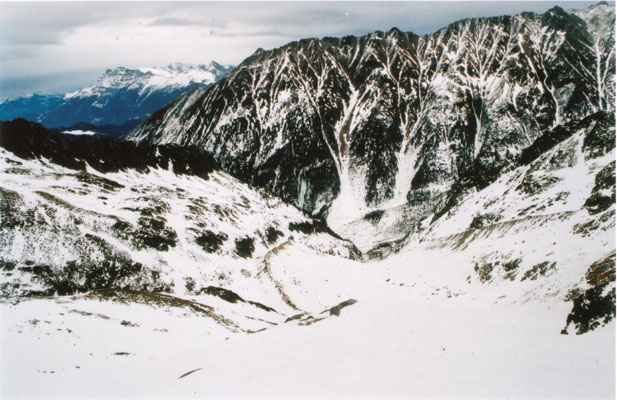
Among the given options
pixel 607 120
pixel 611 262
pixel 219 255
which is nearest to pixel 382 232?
pixel 219 255

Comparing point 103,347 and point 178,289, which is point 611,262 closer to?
point 103,347

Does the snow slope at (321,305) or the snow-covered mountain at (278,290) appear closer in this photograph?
the snow slope at (321,305)

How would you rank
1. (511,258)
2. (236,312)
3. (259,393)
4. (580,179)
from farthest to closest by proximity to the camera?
1. (580,179)
2. (236,312)
3. (511,258)
4. (259,393)

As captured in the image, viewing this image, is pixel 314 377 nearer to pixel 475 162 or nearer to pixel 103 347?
pixel 103 347

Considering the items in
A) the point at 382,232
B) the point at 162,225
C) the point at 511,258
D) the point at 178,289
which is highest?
the point at 511,258

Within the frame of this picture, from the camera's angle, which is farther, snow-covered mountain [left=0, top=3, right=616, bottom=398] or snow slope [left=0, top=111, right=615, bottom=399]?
snow-covered mountain [left=0, top=3, right=616, bottom=398]

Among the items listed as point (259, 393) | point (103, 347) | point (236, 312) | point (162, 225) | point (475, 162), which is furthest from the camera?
point (475, 162)

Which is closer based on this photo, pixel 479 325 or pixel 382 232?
pixel 479 325

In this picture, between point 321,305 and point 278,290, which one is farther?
point 278,290

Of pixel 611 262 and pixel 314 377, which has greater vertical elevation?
pixel 611 262
